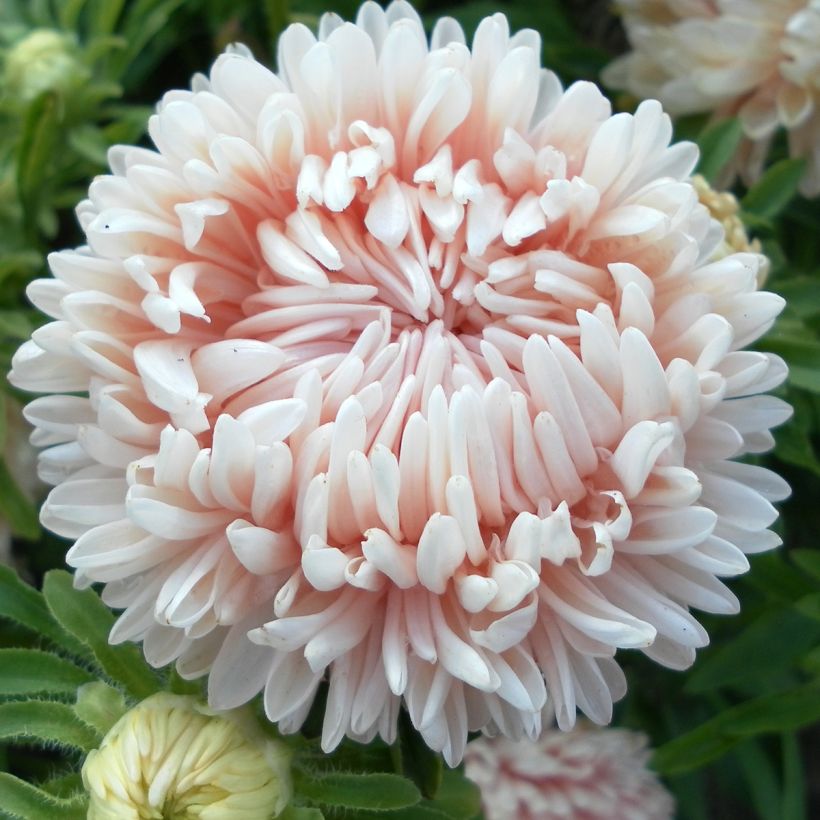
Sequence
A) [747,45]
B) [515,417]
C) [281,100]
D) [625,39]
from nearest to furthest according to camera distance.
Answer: [515,417] → [281,100] → [747,45] → [625,39]

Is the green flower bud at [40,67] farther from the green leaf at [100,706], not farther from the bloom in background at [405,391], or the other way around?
the green leaf at [100,706]

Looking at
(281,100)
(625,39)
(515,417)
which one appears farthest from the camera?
(625,39)

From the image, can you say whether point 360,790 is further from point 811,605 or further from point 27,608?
point 811,605

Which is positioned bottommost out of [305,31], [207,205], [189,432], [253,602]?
[253,602]

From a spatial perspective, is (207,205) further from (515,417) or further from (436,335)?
(515,417)

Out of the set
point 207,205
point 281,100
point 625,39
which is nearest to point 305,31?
point 281,100

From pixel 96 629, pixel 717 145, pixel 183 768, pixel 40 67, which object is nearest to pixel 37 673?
pixel 96 629
